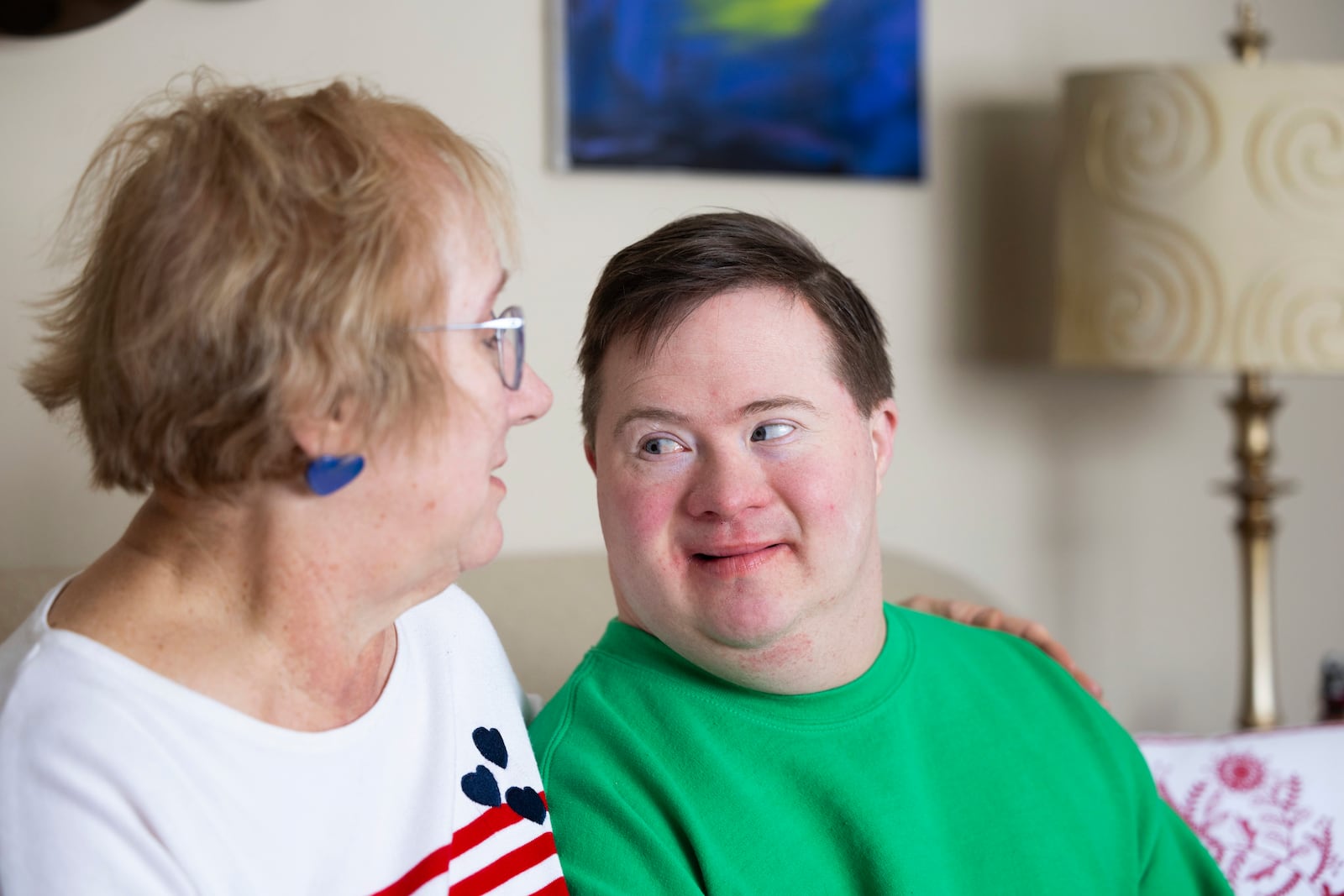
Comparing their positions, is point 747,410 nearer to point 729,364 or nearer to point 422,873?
point 729,364

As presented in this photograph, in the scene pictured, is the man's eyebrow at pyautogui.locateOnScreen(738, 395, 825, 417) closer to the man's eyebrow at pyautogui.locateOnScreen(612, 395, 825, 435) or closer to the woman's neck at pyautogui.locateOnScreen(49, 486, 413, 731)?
the man's eyebrow at pyautogui.locateOnScreen(612, 395, 825, 435)

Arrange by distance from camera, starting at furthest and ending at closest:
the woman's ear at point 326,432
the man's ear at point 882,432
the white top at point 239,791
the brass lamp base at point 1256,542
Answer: the brass lamp base at point 1256,542, the man's ear at point 882,432, the woman's ear at point 326,432, the white top at point 239,791

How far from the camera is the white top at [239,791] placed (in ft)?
2.62

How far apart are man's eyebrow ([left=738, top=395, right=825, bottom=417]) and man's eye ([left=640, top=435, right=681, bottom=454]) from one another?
7 cm

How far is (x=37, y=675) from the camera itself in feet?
2.75

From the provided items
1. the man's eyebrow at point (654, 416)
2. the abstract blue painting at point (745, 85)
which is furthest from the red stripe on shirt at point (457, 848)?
the abstract blue painting at point (745, 85)

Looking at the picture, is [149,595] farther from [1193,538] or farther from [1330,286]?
[1193,538]

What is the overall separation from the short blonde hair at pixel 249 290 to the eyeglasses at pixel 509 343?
0.07 m

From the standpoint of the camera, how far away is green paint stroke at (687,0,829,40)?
2.17 meters

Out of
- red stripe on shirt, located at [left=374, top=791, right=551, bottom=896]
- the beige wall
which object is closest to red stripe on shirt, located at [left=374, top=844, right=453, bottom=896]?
red stripe on shirt, located at [left=374, top=791, right=551, bottom=896]

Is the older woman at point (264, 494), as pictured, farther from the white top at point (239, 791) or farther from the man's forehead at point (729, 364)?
the man's forehead at point (729, 364)

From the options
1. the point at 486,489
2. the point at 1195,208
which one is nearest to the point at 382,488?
the point at 486,489

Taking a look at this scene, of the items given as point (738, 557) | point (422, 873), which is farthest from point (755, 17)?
point (422, 873)

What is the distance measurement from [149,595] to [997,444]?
199 cm
